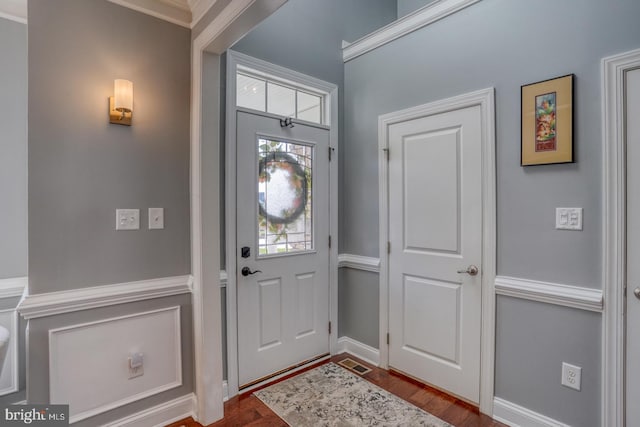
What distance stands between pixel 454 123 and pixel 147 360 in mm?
2495

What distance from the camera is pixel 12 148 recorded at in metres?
2.17

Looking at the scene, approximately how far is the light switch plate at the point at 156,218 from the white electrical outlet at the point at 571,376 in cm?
247

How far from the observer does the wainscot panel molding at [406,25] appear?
2.25m

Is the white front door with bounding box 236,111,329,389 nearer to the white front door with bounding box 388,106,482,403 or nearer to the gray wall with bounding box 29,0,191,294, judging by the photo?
the gray wall with bounding box 29,0,191,294

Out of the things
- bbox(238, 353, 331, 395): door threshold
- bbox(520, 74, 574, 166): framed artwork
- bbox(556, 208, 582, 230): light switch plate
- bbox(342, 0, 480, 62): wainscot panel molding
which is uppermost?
bbox(342, 0, 480, 62): wainscot panel molding

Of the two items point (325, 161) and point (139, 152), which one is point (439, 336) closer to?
point (325, 161)

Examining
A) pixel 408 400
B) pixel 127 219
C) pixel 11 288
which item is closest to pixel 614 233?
pixel 408 400

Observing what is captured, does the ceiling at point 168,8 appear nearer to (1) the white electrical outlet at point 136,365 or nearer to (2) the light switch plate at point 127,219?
(2) the light switch plate at point 127,219

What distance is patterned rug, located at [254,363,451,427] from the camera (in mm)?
2023

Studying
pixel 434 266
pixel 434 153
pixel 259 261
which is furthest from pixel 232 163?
pixel 434 266

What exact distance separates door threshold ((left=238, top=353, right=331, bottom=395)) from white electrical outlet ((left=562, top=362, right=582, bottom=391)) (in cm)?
171

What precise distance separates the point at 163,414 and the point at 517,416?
216cm

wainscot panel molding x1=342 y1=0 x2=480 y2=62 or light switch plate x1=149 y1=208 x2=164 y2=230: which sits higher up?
wainscot panel molding x1=342 y1=0 x2=480 y2=62

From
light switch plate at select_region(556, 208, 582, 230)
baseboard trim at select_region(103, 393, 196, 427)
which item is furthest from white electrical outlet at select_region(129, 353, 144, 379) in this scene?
light switch plate at select_region(556, 208, 582, 230)
